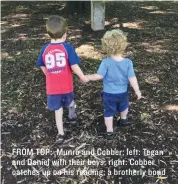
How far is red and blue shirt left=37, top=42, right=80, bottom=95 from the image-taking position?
4391 millimetres

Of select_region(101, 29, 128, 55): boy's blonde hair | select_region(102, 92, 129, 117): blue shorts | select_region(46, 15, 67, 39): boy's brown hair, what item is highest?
select_region(46, 15, 67, 39): boy's brown hair

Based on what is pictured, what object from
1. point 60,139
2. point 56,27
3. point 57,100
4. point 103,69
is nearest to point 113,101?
point 103,69

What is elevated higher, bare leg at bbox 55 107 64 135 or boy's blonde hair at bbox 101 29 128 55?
boy's blonde hair at bbox 101 29 128 55

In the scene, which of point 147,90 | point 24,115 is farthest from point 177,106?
point 24,115

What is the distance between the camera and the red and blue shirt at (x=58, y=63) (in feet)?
14.4

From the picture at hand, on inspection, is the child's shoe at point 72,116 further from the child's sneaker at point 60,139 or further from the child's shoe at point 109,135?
the child's shoe at point 109,135

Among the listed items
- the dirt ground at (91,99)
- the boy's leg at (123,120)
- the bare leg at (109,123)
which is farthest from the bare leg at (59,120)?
the boy's leg at (123,120)

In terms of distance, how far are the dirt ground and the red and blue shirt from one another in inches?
28.5

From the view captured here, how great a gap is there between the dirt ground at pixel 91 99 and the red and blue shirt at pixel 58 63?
0.72 metres

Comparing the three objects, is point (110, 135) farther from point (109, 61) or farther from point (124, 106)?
point (109, 61)

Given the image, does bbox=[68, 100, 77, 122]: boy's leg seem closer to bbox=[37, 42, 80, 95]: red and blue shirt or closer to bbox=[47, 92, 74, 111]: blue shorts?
bbox=[47, 92, 74, 111]: blue shorts

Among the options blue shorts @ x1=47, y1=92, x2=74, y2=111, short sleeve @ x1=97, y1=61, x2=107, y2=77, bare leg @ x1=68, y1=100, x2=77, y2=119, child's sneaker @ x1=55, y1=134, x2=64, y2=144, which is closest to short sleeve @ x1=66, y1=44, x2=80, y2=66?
short sleeve @ x1=97, y1=61, x2=107, y2=77

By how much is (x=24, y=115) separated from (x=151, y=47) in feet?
11.0

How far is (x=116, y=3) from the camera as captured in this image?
459 inches
